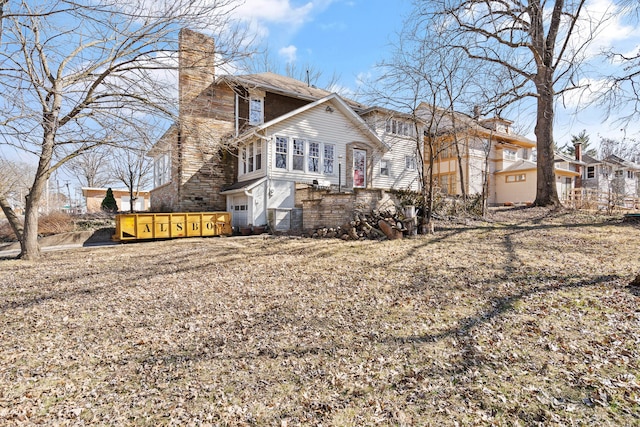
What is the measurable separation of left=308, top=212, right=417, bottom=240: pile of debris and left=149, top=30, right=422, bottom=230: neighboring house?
2.73 metres

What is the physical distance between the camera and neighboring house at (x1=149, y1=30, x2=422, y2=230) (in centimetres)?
1518

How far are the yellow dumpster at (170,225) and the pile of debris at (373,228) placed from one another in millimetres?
4629

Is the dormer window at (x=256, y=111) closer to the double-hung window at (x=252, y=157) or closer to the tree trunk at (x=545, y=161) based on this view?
the double-hung window at (x=252, y=157)

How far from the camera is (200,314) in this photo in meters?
4.97

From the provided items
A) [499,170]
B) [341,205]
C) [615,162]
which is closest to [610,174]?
[615,162]

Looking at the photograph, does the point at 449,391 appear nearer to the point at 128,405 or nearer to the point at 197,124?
the point at 128,405

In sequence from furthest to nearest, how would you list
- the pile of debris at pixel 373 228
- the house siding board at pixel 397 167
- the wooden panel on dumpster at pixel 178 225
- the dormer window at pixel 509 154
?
1. the dormer window at pixel 509 154
2. the house siding board at pixel 397 167
3. the wooden panel on dumpster at pixel 178 225
4. the pile of debris at pixel 373 228

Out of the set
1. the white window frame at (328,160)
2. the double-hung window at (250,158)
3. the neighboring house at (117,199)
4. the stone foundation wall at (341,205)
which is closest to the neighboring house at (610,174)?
the white window frame at (328,160)

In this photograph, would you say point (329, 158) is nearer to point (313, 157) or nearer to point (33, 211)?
point (313, 157)

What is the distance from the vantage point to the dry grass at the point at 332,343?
9.26 ft

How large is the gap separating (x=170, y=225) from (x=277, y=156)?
18.6 ft

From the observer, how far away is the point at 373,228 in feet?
38.2

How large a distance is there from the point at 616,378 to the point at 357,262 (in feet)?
16.9

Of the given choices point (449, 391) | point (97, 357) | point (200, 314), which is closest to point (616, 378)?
point (449, 391)
